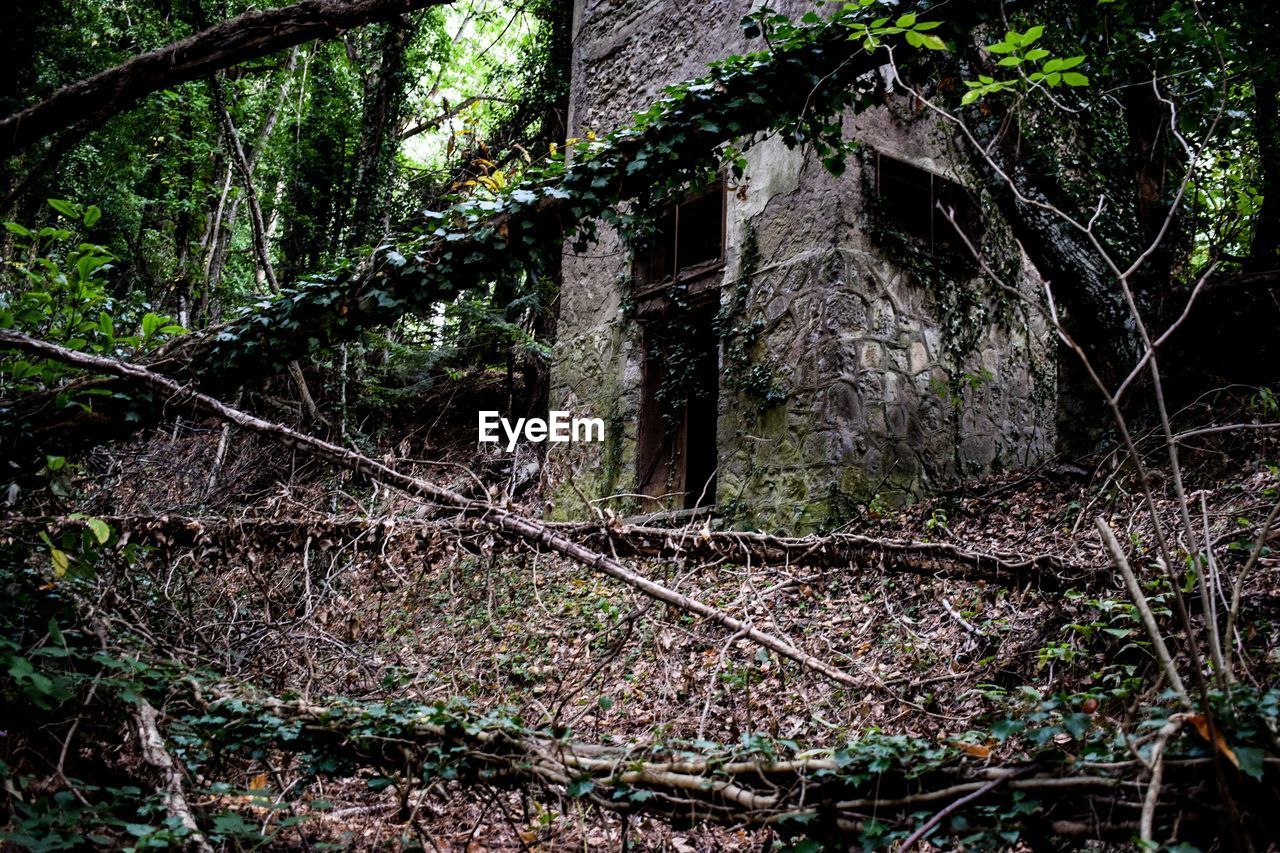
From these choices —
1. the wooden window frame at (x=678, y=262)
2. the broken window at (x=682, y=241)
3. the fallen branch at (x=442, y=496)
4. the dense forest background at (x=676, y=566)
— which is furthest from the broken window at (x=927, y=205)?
the fallen branch at (x=442, y=496)

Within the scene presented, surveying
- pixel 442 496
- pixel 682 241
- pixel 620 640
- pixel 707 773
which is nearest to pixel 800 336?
pixel 682 241

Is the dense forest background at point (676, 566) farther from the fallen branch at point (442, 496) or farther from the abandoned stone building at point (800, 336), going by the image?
the abandoned stone building at point (800, 336)

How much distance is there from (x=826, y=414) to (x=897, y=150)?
2.44m

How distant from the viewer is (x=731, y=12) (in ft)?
23.8

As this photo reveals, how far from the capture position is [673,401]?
7.27 m

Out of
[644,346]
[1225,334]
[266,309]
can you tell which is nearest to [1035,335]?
[1225,334]

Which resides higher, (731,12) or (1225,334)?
(731,12)

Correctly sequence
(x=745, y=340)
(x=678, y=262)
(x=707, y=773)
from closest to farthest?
(x=707, y=773) < (x=745, y=340) < (x=678, y=262)

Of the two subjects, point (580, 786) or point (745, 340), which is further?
point (745, 340)

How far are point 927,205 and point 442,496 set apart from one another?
17.9 feet

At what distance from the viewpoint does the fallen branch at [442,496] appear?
2602mm

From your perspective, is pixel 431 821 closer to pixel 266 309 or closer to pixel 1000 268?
pixel 266 309

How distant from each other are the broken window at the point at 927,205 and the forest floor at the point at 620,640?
2457 millimetres

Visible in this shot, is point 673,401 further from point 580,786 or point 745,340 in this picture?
point 580,786
